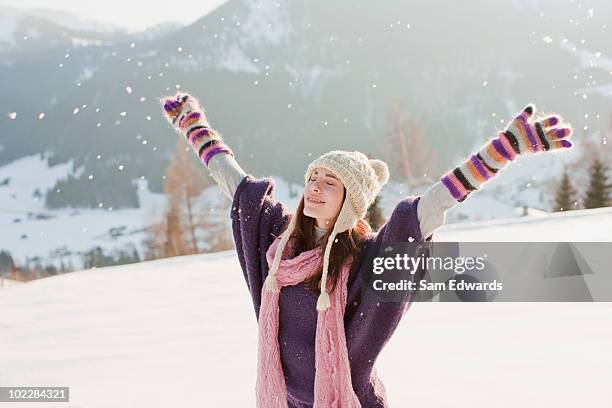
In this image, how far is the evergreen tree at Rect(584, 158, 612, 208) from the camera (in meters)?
20.4

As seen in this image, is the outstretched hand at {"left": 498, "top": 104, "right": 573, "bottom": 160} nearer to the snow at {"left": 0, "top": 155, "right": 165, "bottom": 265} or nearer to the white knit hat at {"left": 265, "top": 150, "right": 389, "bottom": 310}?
the white knit hat at {"left": 265, "top": 150, "right": 389, "bottom": 310}

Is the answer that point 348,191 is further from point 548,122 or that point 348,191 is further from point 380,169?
point 548,122

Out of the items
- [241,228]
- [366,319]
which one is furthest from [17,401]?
[366,319]

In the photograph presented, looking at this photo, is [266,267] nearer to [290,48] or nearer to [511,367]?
[511,367]

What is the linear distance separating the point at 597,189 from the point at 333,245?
2181 centimetres

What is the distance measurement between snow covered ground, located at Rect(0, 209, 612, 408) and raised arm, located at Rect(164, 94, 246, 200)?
143cm

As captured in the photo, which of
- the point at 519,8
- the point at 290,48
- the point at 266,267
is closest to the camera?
the point at 266,267

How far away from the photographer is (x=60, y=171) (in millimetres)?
129250

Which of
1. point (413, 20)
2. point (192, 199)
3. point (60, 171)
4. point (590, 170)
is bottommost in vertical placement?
point (590, 170)

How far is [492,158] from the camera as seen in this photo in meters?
1.66

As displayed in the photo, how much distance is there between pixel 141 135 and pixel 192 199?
10362cm

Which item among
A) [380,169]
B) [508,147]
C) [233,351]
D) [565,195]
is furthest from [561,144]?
[565,195]

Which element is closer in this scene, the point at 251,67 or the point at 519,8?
the point at 519,8

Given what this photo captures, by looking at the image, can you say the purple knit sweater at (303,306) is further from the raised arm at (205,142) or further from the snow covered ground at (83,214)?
the snow covered ground at (83,214)
